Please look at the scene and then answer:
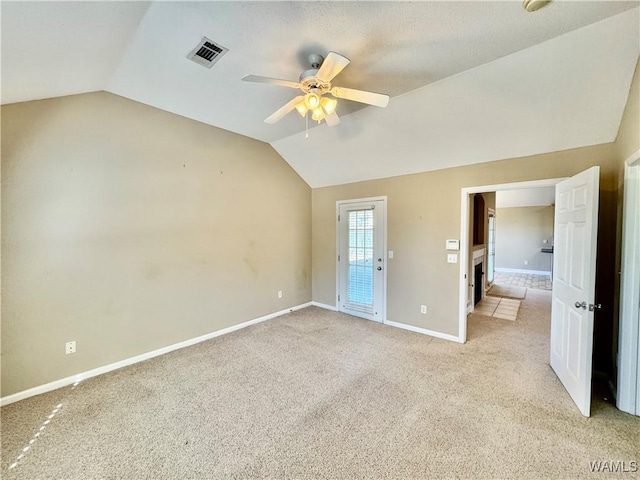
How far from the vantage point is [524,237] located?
Result: 8969 millimetres

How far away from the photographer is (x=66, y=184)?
263cm

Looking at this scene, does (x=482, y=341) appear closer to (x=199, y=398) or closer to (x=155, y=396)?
(x=199, y=398)

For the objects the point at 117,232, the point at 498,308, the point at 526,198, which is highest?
the point at 526,198

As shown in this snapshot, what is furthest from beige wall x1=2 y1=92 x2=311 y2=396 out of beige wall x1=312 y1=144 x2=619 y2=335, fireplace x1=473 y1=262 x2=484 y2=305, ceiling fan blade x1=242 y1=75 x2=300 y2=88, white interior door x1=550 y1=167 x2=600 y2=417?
fireplace x1=473 y1=262 x2=484 y2=305

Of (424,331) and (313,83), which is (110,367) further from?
(424,331)

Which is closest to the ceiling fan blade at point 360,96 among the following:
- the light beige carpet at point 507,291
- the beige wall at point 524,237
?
the light beige carpet at point 507,291

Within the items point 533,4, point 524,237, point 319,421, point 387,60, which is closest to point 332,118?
point 387,60

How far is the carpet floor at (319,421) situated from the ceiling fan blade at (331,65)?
8.68 feet

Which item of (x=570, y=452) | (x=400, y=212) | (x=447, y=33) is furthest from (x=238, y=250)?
(x=570, y=452)

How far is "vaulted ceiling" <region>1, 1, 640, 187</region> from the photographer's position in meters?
1.72

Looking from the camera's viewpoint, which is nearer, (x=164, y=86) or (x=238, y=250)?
(x=164, y=86)

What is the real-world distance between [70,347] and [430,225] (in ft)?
15.0

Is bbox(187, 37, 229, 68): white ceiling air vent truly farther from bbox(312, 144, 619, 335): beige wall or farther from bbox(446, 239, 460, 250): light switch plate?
bbox(446, 239, 460, 250): light switch plate

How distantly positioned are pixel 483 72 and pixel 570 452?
3.07 metres
